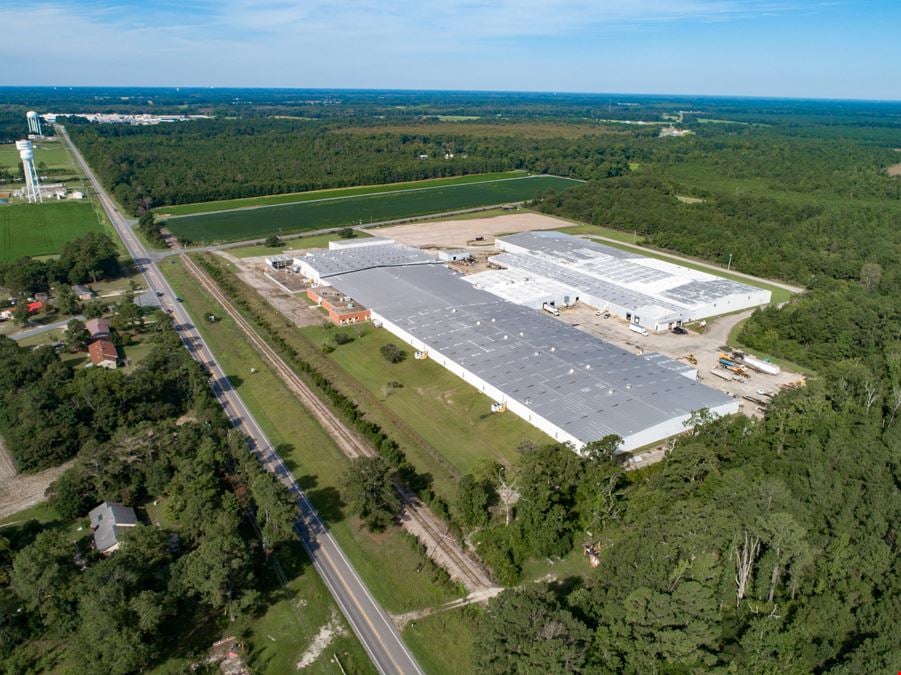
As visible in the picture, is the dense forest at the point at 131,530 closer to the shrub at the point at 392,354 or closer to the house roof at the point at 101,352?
the house roof at the point at 101,352

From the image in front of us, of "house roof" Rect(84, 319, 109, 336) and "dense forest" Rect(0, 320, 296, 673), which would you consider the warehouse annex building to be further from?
"house roof" Rect(84, 319, 109, 336)

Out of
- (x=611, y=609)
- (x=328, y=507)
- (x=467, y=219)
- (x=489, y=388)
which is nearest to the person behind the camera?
(x=611, y=609)

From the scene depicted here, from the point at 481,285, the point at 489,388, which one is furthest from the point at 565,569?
the point at 481,285

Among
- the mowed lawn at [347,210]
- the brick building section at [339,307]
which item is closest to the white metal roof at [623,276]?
the brick building section at [339,307]

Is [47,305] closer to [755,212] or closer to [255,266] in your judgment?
[255,266]

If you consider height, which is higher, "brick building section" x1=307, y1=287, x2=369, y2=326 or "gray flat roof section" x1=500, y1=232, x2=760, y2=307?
"gray flat roof section" x1=500, y1=232, x2=760, y2=307

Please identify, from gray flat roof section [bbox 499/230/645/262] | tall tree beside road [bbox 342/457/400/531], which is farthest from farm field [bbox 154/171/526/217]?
tall tree beside road [bbox 342/457/400/531]
